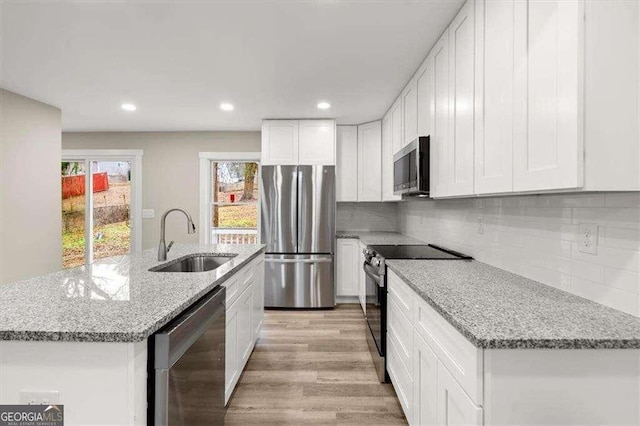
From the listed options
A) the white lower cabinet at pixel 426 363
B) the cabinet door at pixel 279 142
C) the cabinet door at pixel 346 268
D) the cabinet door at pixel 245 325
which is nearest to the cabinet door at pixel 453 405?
the white lower cabinet at pixel 426 363

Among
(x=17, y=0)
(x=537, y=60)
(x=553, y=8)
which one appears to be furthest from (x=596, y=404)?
(x=17, y=0)

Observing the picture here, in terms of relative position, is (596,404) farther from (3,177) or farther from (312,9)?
(3,177)

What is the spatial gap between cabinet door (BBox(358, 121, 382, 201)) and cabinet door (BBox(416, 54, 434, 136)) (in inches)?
67.4

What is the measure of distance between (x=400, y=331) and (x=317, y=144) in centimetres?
283

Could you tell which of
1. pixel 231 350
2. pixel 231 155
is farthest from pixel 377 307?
pixel 231 155

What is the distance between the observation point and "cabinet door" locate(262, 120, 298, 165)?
4230 millimetres

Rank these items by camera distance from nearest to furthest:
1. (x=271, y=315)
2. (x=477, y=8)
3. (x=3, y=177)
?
(x=477, y=8) → (x=3, y=177) → (x=271, y=315)

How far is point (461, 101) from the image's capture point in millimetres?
1850

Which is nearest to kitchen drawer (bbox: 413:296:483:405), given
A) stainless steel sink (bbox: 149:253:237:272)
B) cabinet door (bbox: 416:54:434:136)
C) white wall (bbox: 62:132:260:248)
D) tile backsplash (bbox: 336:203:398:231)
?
cabinet door (bbox: 416:54:434:136)

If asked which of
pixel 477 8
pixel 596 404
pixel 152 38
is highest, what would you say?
pixel 152 38

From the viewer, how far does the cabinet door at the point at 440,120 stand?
207cm

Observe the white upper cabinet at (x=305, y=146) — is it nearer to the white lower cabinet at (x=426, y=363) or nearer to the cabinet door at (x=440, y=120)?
the cabinet door at (x=440, y=120)

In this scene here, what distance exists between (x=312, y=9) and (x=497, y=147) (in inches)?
51.1

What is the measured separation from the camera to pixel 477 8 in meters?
1.66
